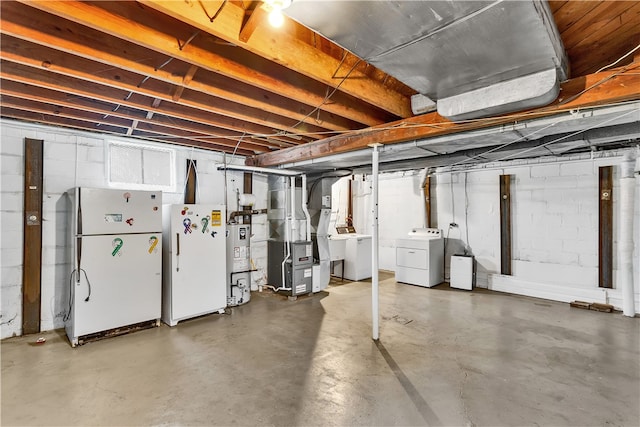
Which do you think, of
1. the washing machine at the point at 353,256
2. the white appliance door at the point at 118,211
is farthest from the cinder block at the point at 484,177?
the white appliance door at the point at 118,211

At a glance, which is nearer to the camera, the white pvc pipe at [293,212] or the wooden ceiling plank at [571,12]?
the wooden ceiling plank at [571,12]

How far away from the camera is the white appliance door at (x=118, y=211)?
10.4ft

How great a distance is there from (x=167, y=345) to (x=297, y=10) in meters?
3.27

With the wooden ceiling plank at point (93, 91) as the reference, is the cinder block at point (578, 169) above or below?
below

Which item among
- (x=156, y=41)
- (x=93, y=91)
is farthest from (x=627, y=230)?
(x=93, y=91)

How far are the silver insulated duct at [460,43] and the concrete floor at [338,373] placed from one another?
2.16 metres

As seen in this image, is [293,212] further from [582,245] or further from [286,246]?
[582,245]

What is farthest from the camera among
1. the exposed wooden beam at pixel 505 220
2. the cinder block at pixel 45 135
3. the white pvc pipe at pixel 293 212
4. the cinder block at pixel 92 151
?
the exposed wooden beam at pixel 505 220

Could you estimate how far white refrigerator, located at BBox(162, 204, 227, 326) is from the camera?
12.2 ft

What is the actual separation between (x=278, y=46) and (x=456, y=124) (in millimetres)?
1707

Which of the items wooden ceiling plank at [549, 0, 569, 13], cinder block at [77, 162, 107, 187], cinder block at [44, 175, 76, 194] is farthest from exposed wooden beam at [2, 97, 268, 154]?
wooden ceiling plank at [549, 0, 569, 13]

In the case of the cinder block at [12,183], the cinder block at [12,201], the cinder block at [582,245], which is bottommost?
the cinder block at [582,245]

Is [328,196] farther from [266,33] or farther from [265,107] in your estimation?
[266,33]

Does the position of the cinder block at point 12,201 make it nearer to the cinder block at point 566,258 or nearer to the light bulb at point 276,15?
the light bulb at point 276,15
